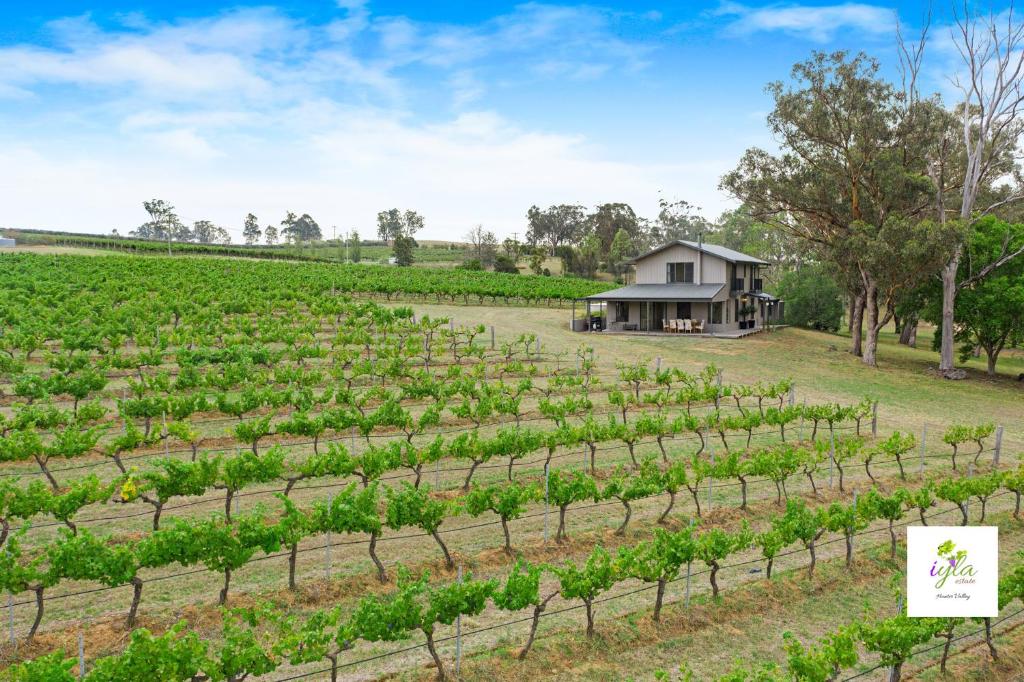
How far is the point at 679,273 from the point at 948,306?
1654 cm

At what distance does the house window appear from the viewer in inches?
1879

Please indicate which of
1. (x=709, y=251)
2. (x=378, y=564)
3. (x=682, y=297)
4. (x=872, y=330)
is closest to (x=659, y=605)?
(x=378, y=564)

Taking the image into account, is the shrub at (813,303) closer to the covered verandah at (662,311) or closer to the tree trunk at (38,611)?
the covered verandah at (662,311)

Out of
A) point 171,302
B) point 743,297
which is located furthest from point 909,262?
point 171,302

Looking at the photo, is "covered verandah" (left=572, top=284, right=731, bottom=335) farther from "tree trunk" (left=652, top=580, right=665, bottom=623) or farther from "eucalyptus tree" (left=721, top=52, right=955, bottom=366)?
"tree trunk" (left=652, top=580, right=665, bottom=623)

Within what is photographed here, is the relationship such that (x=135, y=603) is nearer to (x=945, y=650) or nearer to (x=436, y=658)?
(x=436, y=658)

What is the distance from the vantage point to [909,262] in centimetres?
3456

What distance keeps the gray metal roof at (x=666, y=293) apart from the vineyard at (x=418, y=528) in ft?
56.6

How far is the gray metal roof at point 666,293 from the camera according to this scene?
44.2 metres

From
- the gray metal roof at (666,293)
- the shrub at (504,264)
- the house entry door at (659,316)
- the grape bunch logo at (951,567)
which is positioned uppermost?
the shrub at (504,264)

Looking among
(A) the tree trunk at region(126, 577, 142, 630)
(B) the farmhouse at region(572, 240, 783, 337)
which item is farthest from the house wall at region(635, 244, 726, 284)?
(A) the tree trunk at region(126, 577, 142, 630)

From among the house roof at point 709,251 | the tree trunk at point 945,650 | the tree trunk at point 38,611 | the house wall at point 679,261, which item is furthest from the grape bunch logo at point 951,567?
the house wall at point 679,261

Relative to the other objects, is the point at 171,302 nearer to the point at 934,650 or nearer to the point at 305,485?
the point at 305,485

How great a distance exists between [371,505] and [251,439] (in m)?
5.93
